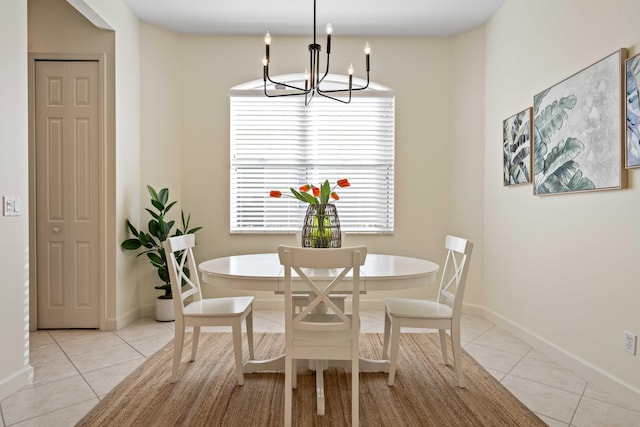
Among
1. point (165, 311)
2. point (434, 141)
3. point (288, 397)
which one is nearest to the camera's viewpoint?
point (288, 397)

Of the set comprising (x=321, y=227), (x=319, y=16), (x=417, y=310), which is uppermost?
(x=319, y=16)

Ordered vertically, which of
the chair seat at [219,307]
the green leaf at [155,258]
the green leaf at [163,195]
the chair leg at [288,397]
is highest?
the green leaf at [163,195]

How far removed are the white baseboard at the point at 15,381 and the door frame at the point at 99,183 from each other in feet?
3.76

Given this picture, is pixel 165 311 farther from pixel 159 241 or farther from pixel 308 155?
pixel 308 155

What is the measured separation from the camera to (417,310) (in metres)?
2.52

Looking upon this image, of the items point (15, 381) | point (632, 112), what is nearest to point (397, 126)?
point (632, 112)

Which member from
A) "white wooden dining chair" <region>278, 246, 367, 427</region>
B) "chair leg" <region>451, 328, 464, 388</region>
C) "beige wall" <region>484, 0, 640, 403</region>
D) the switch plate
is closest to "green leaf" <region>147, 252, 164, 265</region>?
"white wooden dining chair" <region>278, 246, 367, 427</region>

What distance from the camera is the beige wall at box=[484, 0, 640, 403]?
2.35 m

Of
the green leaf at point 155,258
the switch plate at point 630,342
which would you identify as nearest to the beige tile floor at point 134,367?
the switch plate at point 630,342

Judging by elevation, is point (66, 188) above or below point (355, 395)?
above

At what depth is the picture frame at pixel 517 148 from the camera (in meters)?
3.34

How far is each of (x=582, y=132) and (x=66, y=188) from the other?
Answer: 404cm

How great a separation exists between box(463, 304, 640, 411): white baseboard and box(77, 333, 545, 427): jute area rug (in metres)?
0.59

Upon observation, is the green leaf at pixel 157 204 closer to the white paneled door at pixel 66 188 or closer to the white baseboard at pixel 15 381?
the white paneled door at pixel 66 188
